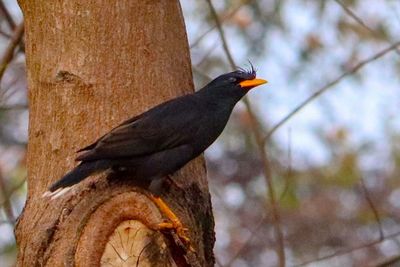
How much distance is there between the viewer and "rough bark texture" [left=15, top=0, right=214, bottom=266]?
131 inches

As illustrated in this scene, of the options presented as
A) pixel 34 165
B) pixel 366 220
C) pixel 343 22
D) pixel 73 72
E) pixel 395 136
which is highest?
pixel 343 22

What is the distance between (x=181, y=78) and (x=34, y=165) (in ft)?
2.05

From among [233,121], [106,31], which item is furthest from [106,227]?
[233,121]

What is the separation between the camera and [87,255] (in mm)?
3285

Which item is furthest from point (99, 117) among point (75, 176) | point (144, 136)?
point (75, 176)

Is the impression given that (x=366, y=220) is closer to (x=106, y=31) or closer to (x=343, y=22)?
(x=343, y=22)

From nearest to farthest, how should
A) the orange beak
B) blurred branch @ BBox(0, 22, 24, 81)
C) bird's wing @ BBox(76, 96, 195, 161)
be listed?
bird's wing @ BBox(76, 96, 195, 161)
the orange beak
blurred branch @ BBox(0, 22, 24, 81)

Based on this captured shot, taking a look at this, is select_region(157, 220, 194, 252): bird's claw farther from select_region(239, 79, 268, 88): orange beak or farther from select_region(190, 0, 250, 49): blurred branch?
select_region(190, 0, 250, 49): blurred branch

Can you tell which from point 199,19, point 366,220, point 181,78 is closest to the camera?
point 181,78

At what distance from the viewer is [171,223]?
3299mm

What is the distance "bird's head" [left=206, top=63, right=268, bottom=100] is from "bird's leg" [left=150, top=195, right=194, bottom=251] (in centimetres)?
59

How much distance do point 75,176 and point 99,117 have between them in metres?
0.33

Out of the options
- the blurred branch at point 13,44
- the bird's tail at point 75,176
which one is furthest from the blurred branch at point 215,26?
the bird's tail at point 75,176

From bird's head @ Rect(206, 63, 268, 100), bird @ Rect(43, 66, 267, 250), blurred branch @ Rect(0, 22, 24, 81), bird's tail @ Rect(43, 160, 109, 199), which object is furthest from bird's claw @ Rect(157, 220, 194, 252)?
blurred branch @ Rect(0, 22, 24, 81)
